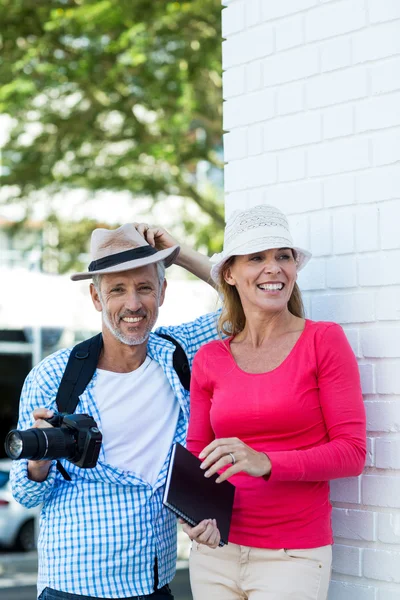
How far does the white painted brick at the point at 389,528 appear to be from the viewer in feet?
10.1

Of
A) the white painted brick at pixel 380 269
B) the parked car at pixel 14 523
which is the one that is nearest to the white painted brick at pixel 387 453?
the white painted brick at pixel 380 269

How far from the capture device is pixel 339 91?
131 inches

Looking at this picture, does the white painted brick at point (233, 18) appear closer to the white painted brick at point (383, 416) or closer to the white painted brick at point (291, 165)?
the white painted brick at point (291, 165)

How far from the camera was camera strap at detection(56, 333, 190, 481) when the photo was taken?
3.25 metres

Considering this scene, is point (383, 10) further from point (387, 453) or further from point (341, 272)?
point (387, 453)

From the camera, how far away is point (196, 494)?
9.09ft

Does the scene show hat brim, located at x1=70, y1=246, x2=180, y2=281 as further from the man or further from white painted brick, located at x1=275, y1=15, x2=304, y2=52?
white painted brick, located at x1=275, y1=15, x2=304, y2=52

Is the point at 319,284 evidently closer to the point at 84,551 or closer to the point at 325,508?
the point at 325,508

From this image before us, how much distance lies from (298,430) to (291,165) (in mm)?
1130

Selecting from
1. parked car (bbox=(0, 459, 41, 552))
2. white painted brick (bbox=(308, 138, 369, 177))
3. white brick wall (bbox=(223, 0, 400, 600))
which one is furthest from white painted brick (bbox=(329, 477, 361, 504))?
parked car (bbox=(0, 459, 41, 552))

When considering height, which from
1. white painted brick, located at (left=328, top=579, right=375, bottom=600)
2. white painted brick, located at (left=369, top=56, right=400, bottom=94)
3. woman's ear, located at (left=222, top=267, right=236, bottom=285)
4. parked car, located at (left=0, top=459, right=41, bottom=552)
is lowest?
parked car, located at (left=0, top=459, right=41, bottom=552)

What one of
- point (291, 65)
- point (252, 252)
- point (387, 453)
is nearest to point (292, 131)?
point (291, 65)

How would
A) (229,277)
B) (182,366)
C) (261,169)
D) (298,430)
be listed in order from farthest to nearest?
(261,169)
(182,366)
(229,277)
(298,430)

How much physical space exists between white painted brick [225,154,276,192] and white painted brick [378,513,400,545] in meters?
1.26
